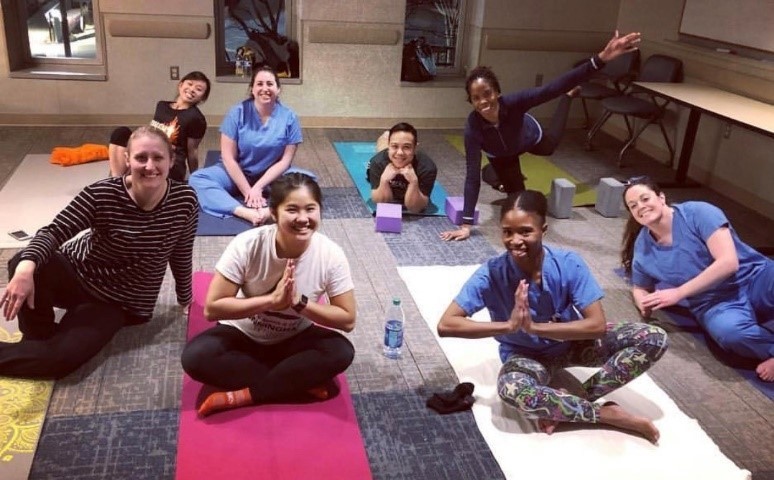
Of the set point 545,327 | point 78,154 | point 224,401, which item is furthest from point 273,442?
point 78,154

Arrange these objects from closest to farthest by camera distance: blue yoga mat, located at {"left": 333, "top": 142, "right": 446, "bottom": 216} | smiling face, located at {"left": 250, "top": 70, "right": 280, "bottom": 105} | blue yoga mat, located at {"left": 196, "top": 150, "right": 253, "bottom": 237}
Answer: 1. blue yoga mat, located at {"left": 196, "top": 150, "right": 253, "bottom": 237}
2. smiling face, located at {"left": 250, "top": 70, "right": 280, "bottom": 105}
3. blue yoga mat, located at {"left": 333, "top": 142, "right": 446, "bottom": 216}

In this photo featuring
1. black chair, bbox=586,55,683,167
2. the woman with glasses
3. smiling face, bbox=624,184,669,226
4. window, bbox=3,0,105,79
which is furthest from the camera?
window, bbox=3,0,105,79

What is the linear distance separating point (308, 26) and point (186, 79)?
196cm

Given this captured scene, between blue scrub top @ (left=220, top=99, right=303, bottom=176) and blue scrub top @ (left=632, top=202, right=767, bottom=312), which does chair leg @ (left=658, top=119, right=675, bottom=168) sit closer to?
blue scrub top @ (left=632, top=202, right=767, bottom=312)

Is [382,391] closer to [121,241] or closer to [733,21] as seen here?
[121,241]

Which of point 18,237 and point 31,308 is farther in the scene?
point 18,237

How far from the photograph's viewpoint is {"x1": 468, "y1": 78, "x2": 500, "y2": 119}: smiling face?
3457mm

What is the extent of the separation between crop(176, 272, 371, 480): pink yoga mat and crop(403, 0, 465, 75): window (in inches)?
179

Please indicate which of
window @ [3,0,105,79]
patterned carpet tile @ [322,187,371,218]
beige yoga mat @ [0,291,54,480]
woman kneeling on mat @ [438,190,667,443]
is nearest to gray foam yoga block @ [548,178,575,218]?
patterned carpet tile @ [322,187,371,218]

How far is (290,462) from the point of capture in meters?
2.09

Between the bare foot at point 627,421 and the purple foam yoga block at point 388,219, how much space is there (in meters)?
1.79

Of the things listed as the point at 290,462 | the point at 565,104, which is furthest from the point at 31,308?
the point at 565,104

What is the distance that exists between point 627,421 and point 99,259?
190cm

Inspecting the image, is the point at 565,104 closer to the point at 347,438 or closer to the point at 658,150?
the point at 658,150
